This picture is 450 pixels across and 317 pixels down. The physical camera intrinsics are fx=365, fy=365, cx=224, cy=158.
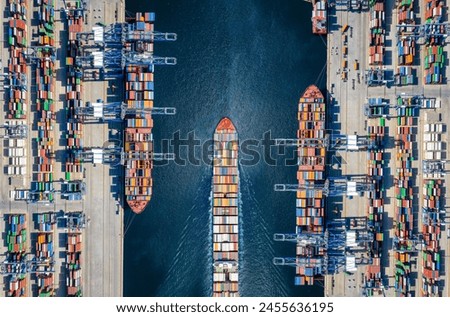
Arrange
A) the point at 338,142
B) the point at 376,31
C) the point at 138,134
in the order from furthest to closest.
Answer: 1. the point at 338,142
2. the point at 138,134
3. the point at 376,31

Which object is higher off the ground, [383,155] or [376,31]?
[376,31]

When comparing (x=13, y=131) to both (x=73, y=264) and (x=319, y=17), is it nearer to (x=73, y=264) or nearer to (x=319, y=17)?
(x=73, y=264)

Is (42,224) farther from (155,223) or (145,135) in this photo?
(145,135)

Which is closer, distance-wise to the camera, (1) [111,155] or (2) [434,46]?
(2) [434,46]

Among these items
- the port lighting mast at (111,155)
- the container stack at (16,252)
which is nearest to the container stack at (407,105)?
the port lighting mast at (111,155)

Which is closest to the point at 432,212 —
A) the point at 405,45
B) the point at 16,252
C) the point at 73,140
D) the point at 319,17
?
the point at 405,45

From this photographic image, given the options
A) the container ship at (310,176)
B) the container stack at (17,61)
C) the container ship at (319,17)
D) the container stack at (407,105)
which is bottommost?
the container ship at (310,176)

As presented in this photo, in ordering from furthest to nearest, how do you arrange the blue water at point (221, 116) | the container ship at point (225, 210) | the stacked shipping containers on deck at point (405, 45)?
1. the blue water at point (221, 116)
2. the container ship at point (225, 210)
3. the stacked shipping containers on deck at point (405, 45)

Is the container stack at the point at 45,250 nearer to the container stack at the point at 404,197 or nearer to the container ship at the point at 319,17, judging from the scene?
the container ship at the point at 319,17
